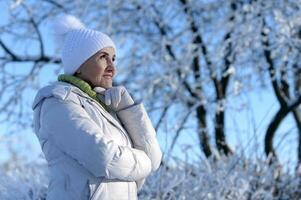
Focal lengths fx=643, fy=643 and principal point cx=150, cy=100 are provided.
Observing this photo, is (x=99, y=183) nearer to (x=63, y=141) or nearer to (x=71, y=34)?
(x=63, y=141)

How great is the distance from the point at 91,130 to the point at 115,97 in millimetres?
244

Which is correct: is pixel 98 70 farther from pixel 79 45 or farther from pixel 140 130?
pixel 140 130

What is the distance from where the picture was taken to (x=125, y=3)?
374 inches

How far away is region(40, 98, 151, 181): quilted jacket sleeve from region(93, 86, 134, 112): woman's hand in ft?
0.53

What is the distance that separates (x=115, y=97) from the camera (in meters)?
2.63

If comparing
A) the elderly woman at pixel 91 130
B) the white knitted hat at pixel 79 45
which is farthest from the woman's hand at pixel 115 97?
the white knitted hat at pixel 79 45

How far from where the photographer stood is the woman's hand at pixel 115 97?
2.63 meters

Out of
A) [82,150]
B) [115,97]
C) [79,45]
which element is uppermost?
[79,45]

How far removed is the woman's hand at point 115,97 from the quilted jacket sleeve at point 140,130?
3cm

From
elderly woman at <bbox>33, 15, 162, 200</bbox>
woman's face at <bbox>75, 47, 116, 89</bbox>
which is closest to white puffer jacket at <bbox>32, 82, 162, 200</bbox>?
elderly woman at <bbox>33, 15, 162, 200</bbox>

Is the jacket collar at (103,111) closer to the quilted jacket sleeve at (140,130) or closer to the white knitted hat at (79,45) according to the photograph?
the quilted jacket sleeve at (140,130)

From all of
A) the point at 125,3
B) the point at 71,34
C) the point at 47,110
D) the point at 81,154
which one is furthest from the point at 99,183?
the point at 125,3

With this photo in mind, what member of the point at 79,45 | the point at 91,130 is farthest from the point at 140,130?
the point at 79,45

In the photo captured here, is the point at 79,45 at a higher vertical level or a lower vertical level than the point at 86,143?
higher
